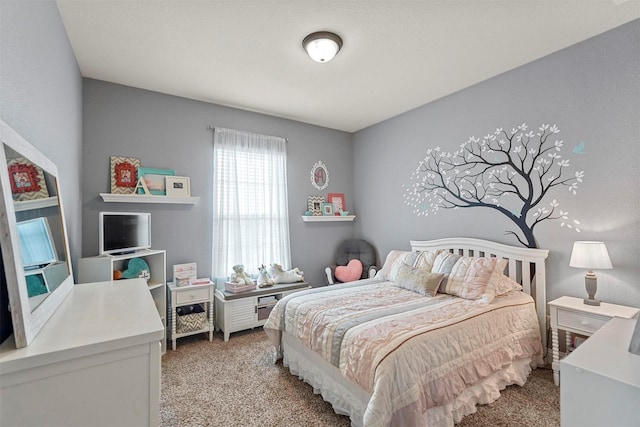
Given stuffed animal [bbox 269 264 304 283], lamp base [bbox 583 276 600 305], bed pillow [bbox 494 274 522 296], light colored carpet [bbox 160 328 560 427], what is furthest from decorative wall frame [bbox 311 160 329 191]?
lamp base [bbox 583 276 600 305]

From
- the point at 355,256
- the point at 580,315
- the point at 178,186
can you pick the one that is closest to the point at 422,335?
the point at 580,315

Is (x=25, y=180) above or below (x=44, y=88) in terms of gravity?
below

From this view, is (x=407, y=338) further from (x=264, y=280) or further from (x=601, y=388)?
(x=264, y=280)


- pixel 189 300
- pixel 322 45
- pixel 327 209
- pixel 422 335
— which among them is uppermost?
pixel 322 45

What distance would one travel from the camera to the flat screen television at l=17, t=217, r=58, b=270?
39.1 inches

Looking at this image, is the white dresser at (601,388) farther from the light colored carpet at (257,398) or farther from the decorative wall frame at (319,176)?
the decorative wall frame at (319,176)

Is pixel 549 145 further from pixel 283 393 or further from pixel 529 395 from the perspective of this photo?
pixel 283 393

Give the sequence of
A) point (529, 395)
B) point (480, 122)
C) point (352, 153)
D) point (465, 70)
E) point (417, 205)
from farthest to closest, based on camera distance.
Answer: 1. point (352, 153)
2. point (417, 205)
3. point (480, 122)
4. point (465, 70)
5. point (529, 395)

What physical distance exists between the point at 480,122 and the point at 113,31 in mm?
3525

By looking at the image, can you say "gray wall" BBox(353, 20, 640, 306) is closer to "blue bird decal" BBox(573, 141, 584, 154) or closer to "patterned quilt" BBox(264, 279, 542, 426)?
"blue bird decal" BBox(573, 141, 584, 154)

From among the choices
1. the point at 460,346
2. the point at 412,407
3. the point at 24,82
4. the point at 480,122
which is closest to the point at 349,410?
the point at 412,407

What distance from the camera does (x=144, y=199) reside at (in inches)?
123

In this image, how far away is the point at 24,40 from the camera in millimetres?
1386

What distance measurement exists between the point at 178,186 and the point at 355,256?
2619 mm
